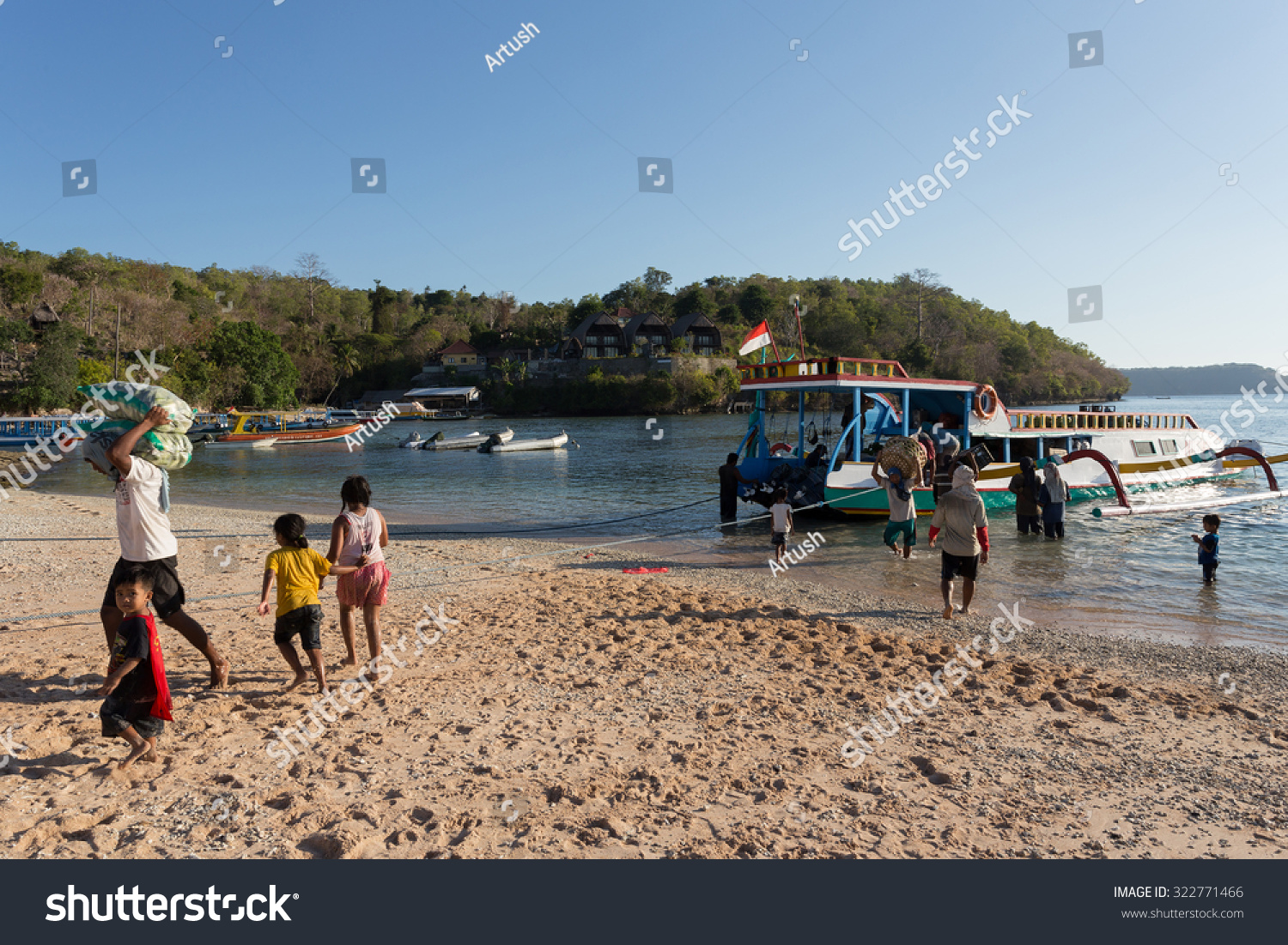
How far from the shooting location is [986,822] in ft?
14.3

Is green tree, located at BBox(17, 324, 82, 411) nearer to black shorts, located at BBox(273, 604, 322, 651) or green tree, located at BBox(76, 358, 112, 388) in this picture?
green tree, located at BBox(76, 358, 112, 388)

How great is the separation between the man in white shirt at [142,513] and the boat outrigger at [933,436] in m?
12.8

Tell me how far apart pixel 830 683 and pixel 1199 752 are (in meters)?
2.77

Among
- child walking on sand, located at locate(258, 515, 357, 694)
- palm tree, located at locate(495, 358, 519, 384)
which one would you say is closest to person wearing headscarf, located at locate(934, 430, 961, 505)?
child walking on sand, located at locate(258, 515, 357, 694)

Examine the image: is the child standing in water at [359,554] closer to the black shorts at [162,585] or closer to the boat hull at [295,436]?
the black shorts at [162,585]

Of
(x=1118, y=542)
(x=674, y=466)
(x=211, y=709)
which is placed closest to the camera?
(x=211, y=709)

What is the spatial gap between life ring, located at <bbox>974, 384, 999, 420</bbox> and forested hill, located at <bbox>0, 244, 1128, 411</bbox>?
A: 6894cm

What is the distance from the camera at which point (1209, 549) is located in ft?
37.3

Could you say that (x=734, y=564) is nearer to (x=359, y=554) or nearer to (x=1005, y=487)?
(x=359, y=554)

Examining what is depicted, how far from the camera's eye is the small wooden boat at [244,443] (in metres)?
55.3

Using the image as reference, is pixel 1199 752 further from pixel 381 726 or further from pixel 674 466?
pixel 674 466

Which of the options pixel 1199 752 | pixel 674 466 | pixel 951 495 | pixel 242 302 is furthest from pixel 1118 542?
pixel 242 302

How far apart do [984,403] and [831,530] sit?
5.33m
